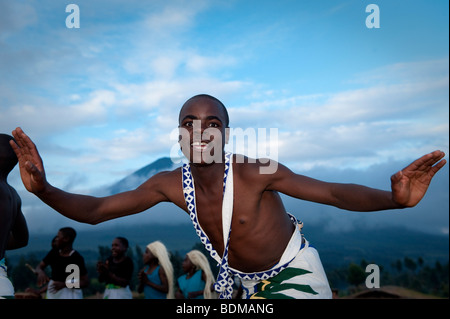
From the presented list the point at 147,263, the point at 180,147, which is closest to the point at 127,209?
the point at 180,147

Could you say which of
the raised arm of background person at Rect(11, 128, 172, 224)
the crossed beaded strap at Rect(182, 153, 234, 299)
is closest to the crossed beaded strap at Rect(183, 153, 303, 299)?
the crossed beaded strap at Rect(182, 153, 234, 299)

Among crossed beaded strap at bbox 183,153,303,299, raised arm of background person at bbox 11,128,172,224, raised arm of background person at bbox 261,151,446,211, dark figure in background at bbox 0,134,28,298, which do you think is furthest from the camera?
dark figure in background at bbox 0,134,28,298

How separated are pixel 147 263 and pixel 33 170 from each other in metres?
6.17

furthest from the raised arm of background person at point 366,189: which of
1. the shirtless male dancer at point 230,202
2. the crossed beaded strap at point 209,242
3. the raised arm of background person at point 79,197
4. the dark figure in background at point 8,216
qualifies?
the dark figure in background at point 8,216

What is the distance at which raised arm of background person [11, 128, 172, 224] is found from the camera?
10.8 feet

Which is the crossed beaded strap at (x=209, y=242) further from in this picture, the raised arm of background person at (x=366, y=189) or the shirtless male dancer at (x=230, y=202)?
the raised arm of background person at (x=366, y=189)

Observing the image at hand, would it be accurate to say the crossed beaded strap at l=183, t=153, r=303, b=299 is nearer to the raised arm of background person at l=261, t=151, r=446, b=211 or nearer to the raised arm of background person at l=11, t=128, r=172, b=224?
the raised arm of background person at l=11, t=128, r=172, b=224

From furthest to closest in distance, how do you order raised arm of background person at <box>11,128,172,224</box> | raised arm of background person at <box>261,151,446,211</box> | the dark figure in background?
the dark figure in background → raised arm of background person at <box>11,128,172,224</box> → raised arm of background person at <box>261,151,446,211</box>

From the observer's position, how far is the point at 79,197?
3604 mm

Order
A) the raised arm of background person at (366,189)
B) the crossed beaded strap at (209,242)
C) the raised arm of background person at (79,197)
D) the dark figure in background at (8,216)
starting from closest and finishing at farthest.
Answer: the raised arm of background person at (366,189)
the raised arm of background person at (79,197)
the crossed beaded strap at (209,242)
the dark figure in background at (8,216)

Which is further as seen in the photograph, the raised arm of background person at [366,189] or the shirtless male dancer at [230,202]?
the shirtless male dancer at [230,202]

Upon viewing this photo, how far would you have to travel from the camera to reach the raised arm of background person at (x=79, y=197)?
328cm
